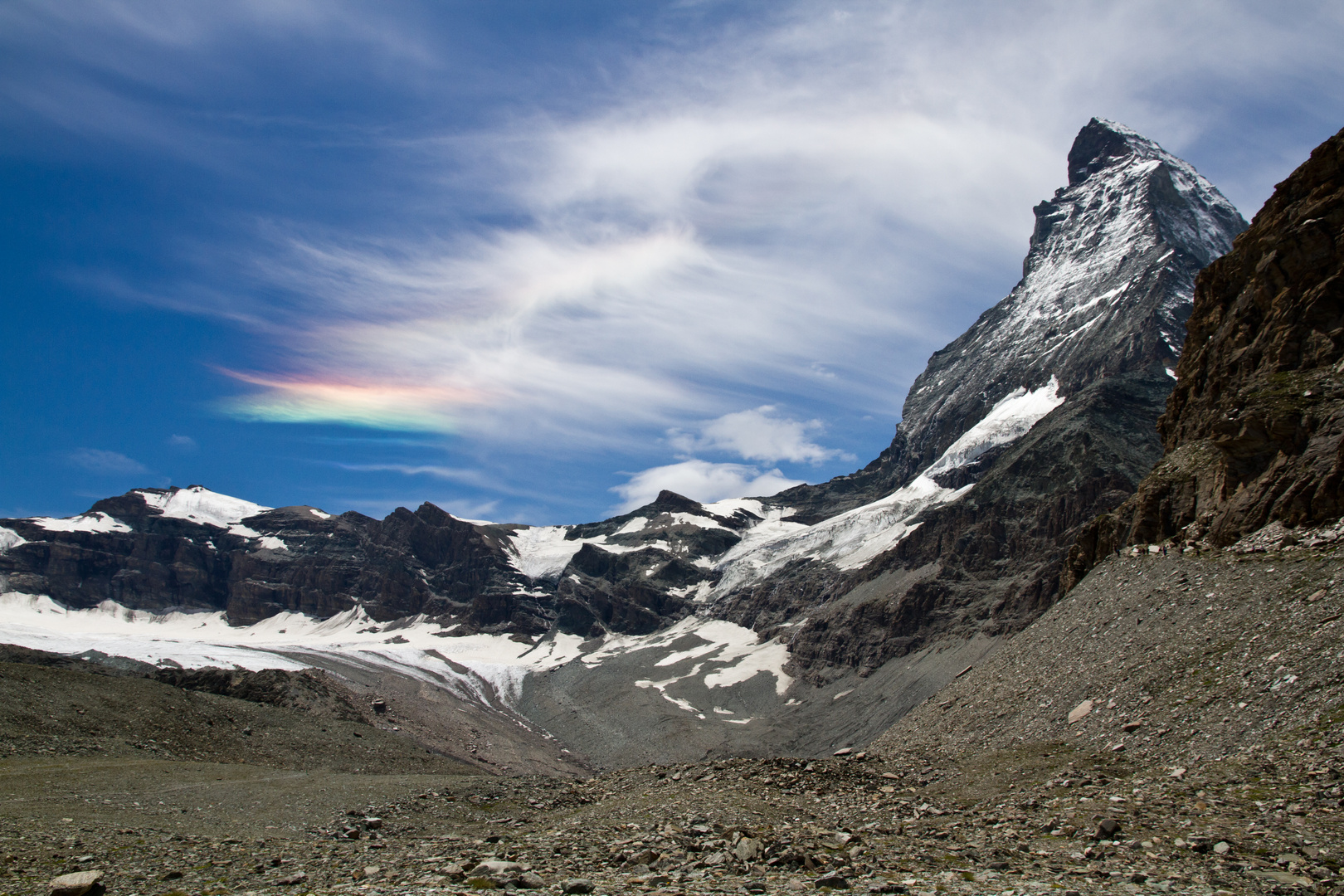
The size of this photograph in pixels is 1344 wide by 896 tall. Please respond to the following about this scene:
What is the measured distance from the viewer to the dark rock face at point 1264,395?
39656 millimetres

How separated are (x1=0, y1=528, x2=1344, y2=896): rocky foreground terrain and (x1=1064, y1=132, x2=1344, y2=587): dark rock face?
324 cm

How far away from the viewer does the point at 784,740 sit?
130m

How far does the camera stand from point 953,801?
27609mm

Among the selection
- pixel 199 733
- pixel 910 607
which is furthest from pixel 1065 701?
pixel 910 607

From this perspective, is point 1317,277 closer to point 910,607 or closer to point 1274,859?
point 1274,859

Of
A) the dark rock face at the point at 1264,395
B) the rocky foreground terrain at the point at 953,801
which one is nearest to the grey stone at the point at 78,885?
the rocky foreground terrain at the point at 953,801

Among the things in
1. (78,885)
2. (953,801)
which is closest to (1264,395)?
(953,801)

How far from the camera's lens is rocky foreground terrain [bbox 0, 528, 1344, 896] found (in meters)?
17.5

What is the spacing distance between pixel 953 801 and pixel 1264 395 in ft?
102

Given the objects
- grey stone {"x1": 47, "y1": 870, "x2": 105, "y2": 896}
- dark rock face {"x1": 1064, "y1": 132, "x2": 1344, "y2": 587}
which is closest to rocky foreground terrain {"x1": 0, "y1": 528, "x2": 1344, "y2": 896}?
grey stone {"x1": 47, "y1": 870, "x2": 105, "y2": 896}

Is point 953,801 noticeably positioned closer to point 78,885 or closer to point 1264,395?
point 78,885

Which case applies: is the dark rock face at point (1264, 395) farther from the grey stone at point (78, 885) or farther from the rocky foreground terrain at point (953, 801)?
the grey stone at point (78, 885)

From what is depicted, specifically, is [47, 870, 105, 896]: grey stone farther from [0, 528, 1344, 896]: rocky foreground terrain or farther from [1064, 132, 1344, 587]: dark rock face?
[1064, 132, 1344, 587]: dark rock face

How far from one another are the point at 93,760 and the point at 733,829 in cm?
4341
